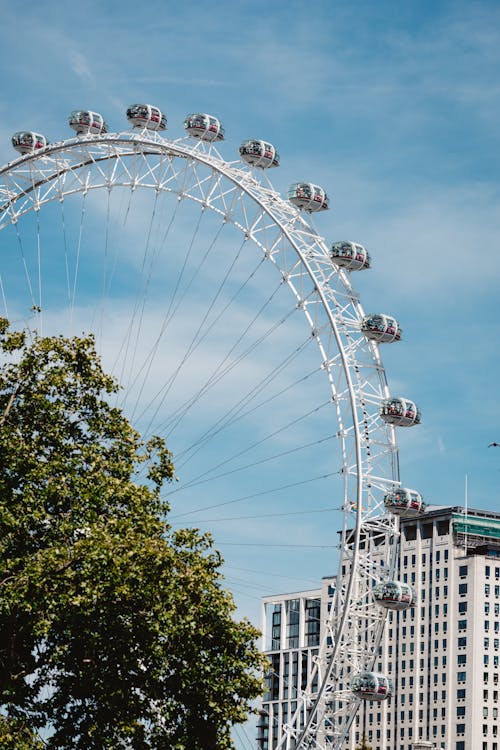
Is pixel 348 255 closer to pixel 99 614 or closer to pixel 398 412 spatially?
pixel 398 412

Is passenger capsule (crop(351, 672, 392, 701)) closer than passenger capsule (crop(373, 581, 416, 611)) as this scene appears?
Yes

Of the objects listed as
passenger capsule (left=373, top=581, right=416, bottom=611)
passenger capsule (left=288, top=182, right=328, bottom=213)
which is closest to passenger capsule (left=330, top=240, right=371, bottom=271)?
passenger capsule (left=288, top=182, right=328, bottom=213)

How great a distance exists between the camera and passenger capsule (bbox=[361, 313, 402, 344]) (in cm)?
8900

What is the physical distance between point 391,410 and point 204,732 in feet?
117

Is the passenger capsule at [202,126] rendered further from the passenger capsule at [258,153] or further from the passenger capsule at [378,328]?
the passenger capsule at [378,328]

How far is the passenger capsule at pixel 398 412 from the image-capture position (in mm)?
88500

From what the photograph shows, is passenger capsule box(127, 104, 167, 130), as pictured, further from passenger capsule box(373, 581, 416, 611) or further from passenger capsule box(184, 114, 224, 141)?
passenger capsule box(373, 581, 416, 611)

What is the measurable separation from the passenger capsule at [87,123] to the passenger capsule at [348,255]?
1704 cm

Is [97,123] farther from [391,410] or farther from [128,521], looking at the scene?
[128,521]

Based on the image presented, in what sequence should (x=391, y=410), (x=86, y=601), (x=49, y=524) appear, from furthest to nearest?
(x=391, y=410)
(x=49, y=524)
(x=86, y=601)

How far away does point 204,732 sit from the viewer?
56531 mm

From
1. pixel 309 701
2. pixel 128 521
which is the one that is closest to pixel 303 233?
pixel 309 701

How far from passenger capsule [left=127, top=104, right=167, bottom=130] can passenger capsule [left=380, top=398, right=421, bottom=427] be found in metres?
22.3

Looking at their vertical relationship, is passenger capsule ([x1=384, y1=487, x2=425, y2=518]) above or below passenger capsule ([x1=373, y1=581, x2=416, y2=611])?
above
